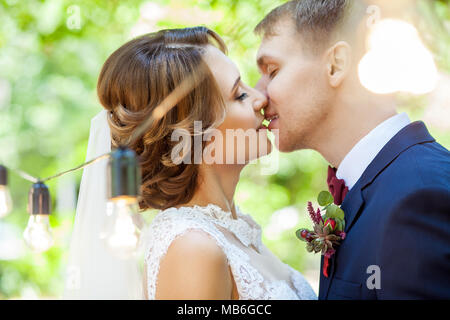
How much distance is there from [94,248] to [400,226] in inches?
58.1

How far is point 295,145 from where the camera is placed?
2.74 meters

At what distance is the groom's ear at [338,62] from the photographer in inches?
101

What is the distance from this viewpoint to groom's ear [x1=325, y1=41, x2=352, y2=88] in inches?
101

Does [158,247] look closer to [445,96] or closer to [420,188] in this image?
[420,188]

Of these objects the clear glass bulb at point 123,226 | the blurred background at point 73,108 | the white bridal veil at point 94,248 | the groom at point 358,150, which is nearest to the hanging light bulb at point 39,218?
the clear glass bulb at point 123,226

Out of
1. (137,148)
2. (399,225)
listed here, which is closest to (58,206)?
(137,148)

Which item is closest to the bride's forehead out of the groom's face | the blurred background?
the groom's face

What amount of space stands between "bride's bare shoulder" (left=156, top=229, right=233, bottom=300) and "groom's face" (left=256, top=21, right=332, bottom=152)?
0.84 m

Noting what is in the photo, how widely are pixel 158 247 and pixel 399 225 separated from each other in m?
0.97

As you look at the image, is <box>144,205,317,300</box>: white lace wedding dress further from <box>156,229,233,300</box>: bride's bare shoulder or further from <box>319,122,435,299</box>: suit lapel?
<box>319,122,435,299</box>: suit lapel

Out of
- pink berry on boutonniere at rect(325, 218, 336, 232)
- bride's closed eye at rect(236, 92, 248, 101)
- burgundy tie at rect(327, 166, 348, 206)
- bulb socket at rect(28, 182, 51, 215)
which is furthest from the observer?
bride's closed eye at rect(236, 92, 248, 101)

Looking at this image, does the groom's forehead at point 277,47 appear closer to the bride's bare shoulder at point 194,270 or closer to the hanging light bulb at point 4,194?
the bride's bare shoulder at point 194,270

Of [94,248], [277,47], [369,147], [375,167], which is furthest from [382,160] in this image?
[94,248]

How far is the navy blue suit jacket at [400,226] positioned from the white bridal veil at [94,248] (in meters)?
1.04
